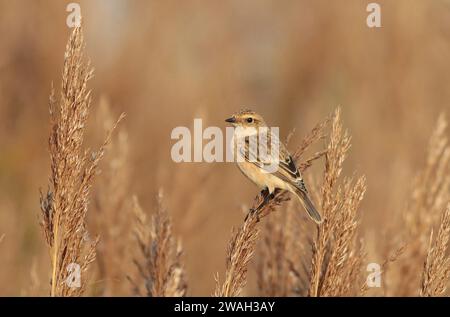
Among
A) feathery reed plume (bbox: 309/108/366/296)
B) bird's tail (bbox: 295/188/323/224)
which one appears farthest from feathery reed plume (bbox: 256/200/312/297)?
feathery reed plume (bbox: 309/108/366/296)

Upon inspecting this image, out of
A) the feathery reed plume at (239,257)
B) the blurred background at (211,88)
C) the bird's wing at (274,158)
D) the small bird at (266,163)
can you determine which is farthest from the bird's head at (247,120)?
the feathery reed plume at (239,257)

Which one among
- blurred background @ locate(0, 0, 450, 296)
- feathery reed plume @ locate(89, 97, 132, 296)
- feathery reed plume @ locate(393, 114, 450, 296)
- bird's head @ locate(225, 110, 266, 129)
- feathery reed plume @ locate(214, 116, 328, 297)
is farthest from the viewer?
blurred background @ locate(0, 0, 450, 296)

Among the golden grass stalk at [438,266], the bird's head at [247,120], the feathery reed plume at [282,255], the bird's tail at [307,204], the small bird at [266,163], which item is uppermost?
the bird's head at [247,120]

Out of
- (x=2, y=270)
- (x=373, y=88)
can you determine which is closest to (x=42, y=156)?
(x=2, y=270)

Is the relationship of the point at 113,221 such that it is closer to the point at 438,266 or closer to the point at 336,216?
the point at 336,216

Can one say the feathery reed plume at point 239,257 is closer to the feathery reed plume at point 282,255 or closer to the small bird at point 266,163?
the small bird at point 266,163

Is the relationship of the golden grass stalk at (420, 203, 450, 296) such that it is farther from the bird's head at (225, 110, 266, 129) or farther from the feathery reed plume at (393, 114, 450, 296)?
the bird's head at (225, 110, 266, 129)
